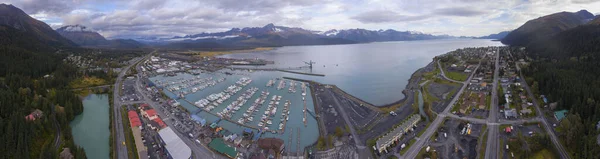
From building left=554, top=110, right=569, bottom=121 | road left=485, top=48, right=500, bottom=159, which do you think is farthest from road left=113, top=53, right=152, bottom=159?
building left=554, top=110, right=569, bottom=121

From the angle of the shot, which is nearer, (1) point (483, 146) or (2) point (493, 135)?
(1) point (483, 146)

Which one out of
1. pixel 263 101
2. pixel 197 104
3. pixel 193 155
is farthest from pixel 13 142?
pixel 263 101

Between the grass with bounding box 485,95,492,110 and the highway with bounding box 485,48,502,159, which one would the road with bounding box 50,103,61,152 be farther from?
the grass with bounding box 485,95,492,110

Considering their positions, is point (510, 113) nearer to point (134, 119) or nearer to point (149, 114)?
point (149, 114)

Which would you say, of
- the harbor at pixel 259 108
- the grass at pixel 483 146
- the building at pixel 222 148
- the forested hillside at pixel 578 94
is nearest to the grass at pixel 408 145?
the grass at pixel 483 146

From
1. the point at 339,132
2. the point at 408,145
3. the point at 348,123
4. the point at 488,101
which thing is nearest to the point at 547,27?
the point at 488,101

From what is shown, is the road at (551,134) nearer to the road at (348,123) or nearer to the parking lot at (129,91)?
the road at (348,123)
